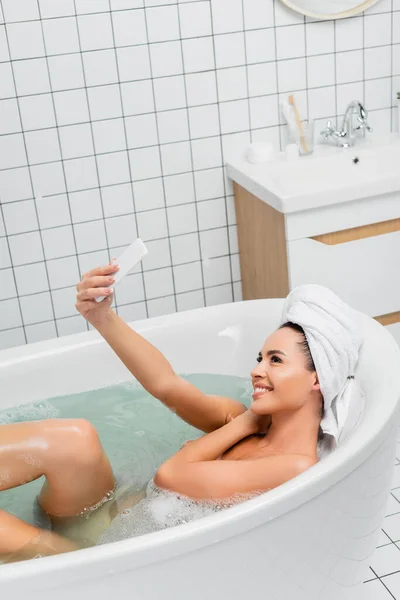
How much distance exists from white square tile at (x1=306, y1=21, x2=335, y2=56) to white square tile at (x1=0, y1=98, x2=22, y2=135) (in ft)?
3.66

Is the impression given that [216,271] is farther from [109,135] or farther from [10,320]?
[10,320]

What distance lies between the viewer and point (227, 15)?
286 centimetres

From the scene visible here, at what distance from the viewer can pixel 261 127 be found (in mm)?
3033

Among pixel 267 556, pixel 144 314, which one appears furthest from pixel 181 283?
pixel 267 556

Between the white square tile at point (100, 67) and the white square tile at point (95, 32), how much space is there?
0.08 ft

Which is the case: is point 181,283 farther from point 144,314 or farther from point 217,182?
point 217,182

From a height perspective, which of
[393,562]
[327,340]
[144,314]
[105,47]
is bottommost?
[393,562]

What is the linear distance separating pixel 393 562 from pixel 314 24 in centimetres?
193

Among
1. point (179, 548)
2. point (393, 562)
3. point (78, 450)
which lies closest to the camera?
point (179, 548)

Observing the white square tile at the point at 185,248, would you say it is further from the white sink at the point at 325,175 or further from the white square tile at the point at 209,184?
the white sink at the point at 325,175

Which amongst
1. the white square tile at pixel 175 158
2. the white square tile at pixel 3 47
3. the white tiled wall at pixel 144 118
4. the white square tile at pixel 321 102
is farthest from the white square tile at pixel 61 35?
the white square tile at pixel 321 102

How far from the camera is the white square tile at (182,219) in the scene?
3057 mm

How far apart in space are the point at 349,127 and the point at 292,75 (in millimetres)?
299

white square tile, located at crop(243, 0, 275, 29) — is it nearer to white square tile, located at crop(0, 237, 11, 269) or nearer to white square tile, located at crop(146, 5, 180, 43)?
white square tile, located at crop(146, 5, 180, 43)
